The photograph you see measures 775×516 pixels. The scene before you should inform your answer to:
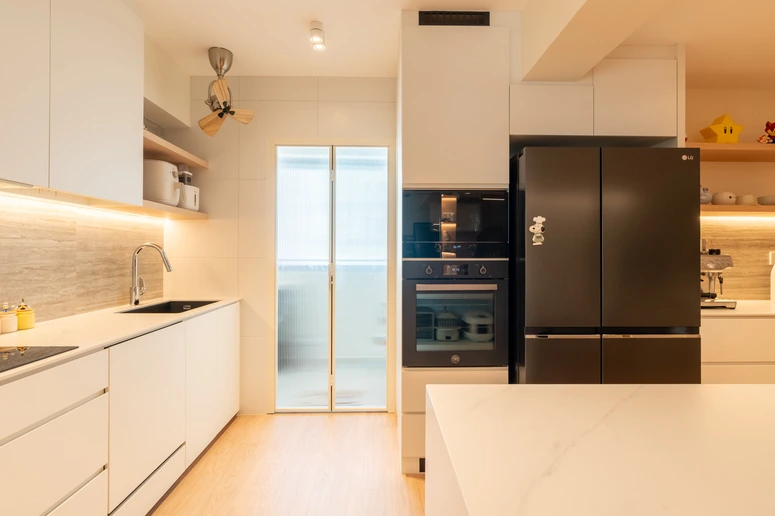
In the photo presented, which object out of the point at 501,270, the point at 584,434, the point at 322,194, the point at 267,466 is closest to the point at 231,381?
the point at 267,466

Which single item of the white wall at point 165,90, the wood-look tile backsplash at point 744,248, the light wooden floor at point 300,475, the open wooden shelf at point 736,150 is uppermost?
the white wall at point 165,90

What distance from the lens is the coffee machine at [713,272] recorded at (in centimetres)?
256

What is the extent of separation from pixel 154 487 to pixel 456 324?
67.7 inches

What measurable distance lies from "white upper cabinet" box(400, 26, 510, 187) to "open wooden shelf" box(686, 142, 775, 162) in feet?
5.06

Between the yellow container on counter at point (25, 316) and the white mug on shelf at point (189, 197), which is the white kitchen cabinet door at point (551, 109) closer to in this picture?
the white mug on shelf at point (189, 197)

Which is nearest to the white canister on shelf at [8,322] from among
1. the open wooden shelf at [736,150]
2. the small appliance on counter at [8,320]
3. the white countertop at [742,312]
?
the small appliance on counter at [8,320]

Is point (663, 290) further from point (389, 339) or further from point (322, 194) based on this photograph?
point (322, 194)

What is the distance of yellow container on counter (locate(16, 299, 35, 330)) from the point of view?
1717mm

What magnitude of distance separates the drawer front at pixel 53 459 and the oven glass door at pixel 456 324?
1428mm

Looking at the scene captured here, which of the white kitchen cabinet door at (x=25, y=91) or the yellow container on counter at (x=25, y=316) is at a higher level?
the white kitchen cabinet door at (x=25, y=91)

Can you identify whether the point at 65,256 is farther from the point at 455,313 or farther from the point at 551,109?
the point at 551,109

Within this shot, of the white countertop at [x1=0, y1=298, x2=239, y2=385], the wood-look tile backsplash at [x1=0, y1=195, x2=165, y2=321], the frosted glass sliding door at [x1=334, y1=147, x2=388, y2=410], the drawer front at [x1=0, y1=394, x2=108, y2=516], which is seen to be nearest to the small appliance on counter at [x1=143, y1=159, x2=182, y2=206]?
the wood-look tile backsplash at [x1=0, y1=195, x2=165, y2=321]

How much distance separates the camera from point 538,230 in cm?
209

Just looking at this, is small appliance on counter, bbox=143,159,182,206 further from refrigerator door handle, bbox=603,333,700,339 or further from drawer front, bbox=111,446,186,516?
refrigerator door handle, bbox=603,333,700,339
